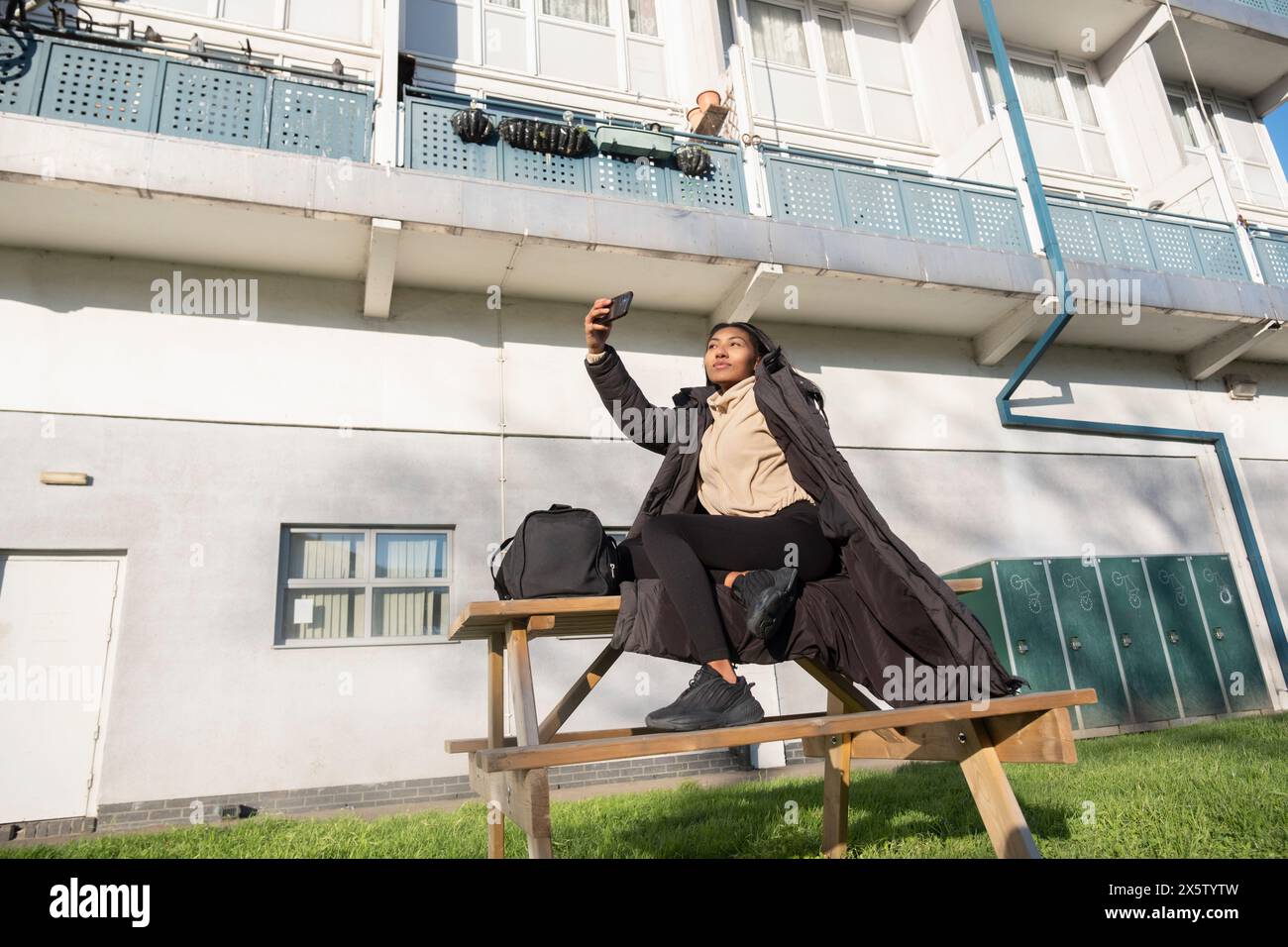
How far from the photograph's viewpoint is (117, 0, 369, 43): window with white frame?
961cm

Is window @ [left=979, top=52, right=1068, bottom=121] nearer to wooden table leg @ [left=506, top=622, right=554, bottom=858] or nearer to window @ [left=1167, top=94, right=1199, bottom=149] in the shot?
window @ [left=1167, top=94, right=1199, bottom=149]

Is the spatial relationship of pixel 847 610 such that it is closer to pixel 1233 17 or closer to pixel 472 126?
pixel 472 126

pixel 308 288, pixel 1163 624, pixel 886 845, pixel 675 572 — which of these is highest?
pixel 308 288

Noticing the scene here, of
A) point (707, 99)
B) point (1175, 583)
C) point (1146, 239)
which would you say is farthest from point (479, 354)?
point (1146, 239)

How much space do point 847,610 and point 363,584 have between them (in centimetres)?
633

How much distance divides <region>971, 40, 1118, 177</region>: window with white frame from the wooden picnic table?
513 inches

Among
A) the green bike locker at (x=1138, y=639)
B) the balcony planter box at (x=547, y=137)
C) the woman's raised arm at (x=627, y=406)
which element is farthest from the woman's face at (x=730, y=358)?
the green bike locker at (x=1138, y=639)

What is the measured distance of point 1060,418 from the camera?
1123 centimetres

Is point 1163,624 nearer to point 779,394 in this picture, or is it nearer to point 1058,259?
point 1058,259

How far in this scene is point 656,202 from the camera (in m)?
8.91

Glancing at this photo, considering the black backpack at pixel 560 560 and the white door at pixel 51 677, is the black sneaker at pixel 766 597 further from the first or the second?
the white door at pixel 51 677

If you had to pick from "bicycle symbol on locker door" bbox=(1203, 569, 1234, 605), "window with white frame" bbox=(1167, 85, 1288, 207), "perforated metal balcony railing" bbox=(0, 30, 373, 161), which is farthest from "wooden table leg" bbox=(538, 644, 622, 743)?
"window with white frame" bbox=(1167, 85, 1288, 207)
